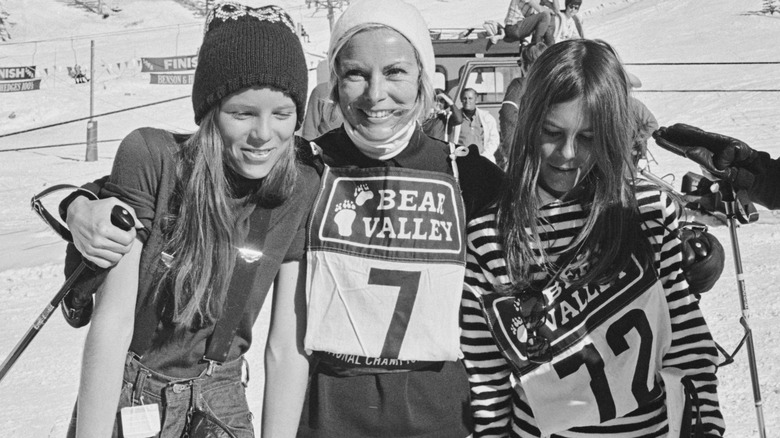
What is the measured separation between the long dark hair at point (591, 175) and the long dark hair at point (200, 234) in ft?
2.47

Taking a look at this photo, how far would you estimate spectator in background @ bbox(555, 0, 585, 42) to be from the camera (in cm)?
905

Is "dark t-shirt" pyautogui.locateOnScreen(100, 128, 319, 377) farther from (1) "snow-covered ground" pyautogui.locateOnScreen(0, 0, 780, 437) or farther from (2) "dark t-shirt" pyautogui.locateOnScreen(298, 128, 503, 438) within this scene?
(1) "snow-covered ground" pyautogui.locateOnScreen(0, 0, 780, 437)

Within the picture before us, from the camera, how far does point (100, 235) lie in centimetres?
175

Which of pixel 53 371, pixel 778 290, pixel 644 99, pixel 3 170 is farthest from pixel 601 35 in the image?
pixel 53 371

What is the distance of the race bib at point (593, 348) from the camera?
200cm

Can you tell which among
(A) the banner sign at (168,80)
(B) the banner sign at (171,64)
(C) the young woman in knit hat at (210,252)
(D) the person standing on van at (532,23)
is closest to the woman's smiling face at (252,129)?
(C) the young woman in knit hat at (210,252)

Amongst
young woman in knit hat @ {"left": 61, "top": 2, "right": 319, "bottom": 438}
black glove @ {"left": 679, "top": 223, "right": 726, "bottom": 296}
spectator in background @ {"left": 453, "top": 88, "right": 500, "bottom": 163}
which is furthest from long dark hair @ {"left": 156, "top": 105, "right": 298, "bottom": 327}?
spectator in background @ {"left": 453, "top": 88, "right": 500, "bottom": 163}

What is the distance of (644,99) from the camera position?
52.9 feet

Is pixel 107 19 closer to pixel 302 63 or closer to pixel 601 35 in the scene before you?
pixel 601 35

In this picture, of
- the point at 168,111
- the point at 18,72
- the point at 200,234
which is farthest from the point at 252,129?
the point at 18,72

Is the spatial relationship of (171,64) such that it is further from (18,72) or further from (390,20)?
(390,20)

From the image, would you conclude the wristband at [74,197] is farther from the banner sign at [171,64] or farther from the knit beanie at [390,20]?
the banner sign at [171,64]

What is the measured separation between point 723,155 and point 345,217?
1.12 meters

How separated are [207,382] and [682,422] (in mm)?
1235
